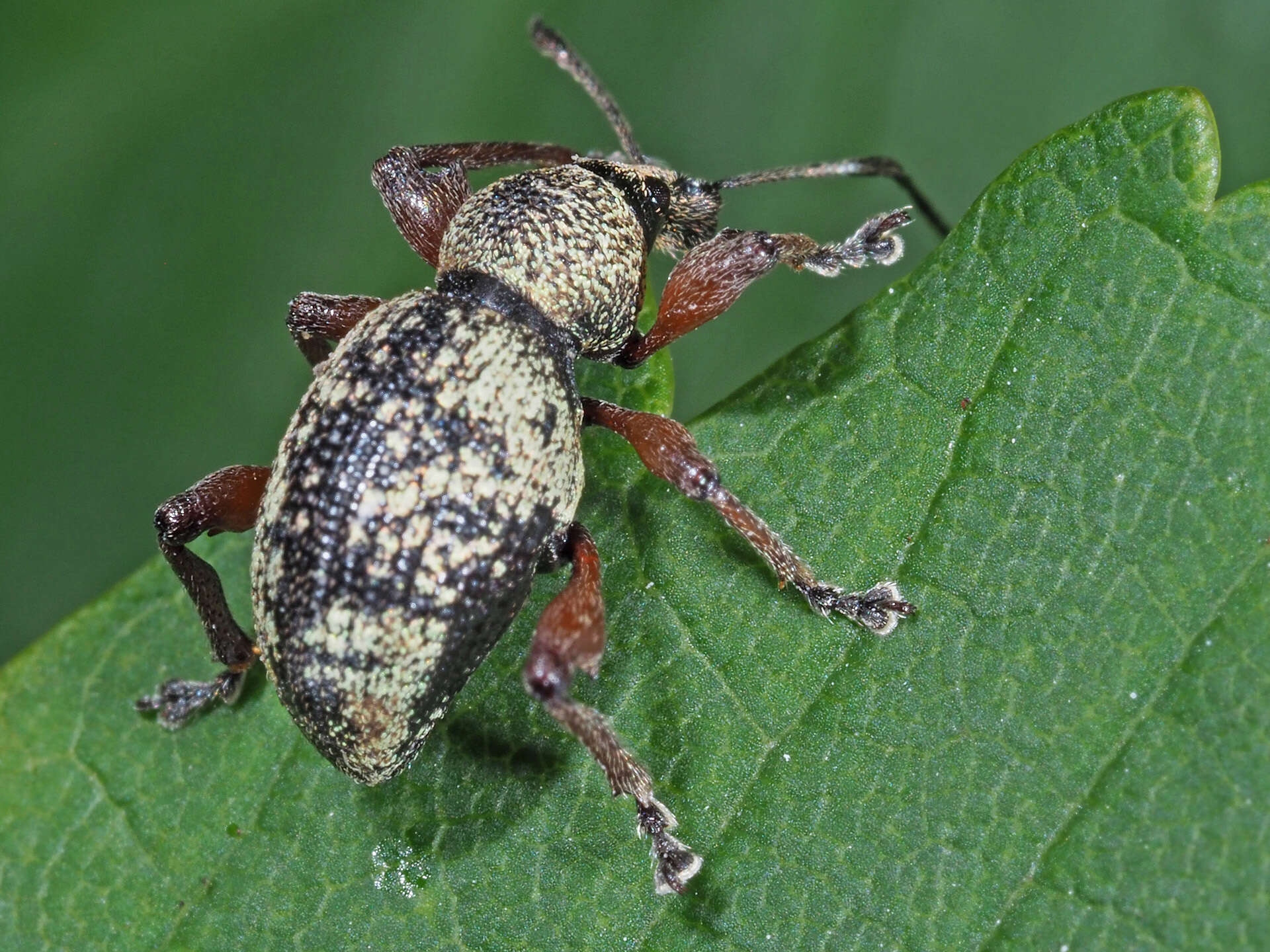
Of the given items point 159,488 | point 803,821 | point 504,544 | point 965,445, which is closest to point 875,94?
point 965,445

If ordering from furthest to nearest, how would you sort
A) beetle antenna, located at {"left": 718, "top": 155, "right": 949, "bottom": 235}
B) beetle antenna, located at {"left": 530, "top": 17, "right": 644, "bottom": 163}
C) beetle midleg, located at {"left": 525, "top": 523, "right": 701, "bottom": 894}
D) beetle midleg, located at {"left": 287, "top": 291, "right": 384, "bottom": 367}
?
beetle antenna, located at {"left": 530, "top": 17, "right": 644, "bottom": 163}, beetle antenna, located at {"left": 718, "top": 155, "right": 949, "bottom": 235}, beetle midleg, located at {"left": 287, "top": 291, "right": 384, "bottom": 367}, beetle midleg, located at {"left": 525, "top": 523, "right": 701, "bottom": 894}

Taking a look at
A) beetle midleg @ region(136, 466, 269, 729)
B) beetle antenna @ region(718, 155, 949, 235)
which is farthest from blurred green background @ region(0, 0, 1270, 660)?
beetle midleg @ region(136, 466, 269, 729)

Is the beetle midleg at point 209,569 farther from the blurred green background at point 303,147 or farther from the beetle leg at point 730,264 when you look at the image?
the blurred green background at point 303,147

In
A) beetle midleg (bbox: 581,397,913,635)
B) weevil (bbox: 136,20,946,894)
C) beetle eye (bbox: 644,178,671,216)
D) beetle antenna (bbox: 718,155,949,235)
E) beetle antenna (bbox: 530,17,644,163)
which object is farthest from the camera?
beetle antenna (bbox: 530,17,644,163)

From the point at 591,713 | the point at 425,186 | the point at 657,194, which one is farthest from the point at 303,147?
the point at 591,713

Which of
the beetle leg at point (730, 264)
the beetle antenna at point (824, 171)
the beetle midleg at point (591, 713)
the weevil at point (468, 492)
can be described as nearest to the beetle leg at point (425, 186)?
the weevil at point (468, 492)

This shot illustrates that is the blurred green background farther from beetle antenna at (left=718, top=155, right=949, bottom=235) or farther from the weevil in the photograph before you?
the weevil

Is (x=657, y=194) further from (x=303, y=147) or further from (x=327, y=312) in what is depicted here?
(x=303, y=147)
